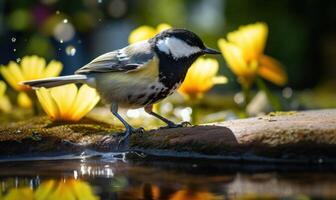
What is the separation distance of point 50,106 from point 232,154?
36.7 inches

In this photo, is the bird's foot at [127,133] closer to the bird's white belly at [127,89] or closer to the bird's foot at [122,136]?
the bird's foot at [122,136]

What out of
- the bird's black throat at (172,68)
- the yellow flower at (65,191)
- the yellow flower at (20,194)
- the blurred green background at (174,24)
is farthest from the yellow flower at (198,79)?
the blurred green background at (174,24)

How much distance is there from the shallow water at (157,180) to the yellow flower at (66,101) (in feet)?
1.11

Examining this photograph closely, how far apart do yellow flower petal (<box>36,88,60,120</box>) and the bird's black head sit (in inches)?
21.6

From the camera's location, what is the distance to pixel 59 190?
2834 millimetres

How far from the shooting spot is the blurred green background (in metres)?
6.94

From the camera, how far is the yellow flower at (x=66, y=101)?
3.70 meters

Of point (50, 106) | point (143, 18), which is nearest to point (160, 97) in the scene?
point (50, 106)

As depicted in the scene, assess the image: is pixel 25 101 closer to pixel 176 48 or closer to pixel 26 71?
pixel 26 71

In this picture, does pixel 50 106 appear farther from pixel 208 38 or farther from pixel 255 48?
pixel 208 38

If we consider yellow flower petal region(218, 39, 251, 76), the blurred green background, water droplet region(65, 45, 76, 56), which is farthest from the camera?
the blurred green background

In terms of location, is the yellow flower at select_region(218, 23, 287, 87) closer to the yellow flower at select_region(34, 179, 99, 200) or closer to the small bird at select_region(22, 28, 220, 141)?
the small bird at select_region(22, 28, 220, 141)

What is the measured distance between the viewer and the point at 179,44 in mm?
3898

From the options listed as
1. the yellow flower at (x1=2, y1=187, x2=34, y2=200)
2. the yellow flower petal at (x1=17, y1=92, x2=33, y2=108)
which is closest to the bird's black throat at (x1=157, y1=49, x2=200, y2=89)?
the yellow flower petal at (x1=17, y1=92, x2=33, y2=108)
